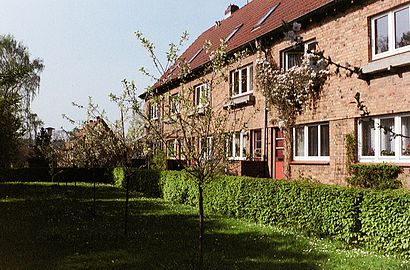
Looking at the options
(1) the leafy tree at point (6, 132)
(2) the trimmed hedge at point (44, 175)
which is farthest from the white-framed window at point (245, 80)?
(2) the trimmed hedge at point (44, 175)

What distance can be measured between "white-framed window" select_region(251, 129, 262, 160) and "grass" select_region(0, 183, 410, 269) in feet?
17.4

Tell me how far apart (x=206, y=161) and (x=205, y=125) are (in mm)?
610

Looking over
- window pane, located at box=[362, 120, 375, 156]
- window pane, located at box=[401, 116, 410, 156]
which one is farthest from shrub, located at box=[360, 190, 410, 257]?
window pane, located at box=[362, 120, 375, 156]

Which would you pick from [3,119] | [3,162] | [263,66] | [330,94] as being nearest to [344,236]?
[330,94]

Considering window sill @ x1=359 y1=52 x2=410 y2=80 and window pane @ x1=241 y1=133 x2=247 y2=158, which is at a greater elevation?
window sill @ x1=359 y1=52 x2=410 y2=80

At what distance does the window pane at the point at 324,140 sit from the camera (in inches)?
557

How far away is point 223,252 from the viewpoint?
8.25 m

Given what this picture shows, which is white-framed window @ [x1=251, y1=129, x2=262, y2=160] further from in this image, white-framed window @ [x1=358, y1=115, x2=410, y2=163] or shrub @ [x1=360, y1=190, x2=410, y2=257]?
shrub @ [x1=360, y1=190, x2=410, y2=257]

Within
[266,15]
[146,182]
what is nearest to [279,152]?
[266,15]

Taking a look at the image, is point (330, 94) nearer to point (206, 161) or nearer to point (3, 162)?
point (206, 161)

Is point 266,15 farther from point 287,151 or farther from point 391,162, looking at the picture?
point 391,162

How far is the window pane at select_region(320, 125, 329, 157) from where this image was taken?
46.4 ft

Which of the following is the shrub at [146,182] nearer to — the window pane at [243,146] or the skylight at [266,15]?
the window pane at [243,146]

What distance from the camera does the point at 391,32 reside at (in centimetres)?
1167
